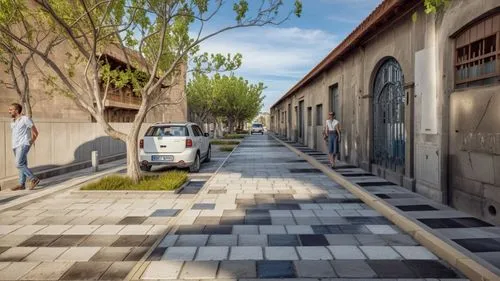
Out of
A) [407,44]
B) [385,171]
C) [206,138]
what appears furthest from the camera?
[206,138]

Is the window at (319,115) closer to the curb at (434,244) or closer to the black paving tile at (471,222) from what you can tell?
the curb at (434,244)

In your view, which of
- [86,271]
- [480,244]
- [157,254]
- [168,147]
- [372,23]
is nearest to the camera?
[86,271]

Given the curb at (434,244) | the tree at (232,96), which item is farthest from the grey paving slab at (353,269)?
the tree at (232,96)

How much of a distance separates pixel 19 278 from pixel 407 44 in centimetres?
857

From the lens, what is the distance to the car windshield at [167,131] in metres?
12.1

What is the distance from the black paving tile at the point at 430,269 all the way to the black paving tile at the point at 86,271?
333cm

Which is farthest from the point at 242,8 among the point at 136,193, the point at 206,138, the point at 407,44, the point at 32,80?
the point at 32,80

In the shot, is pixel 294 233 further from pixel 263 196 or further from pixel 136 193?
pixel 136 193

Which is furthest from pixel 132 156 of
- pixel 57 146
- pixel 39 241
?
pixel 39 241

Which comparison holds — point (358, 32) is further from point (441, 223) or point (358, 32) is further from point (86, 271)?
point (86, 271)

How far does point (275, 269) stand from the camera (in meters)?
4.19

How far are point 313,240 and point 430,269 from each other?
150 centimetres

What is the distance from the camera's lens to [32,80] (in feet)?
69.8

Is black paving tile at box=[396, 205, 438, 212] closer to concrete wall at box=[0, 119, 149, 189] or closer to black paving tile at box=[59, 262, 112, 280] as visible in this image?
black paving tile at box=[59, 262, 112, 280]
